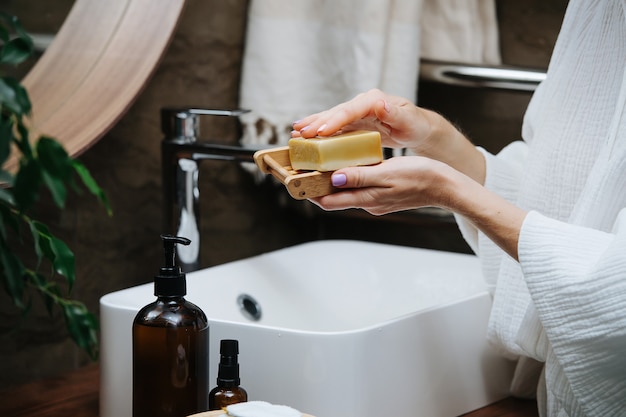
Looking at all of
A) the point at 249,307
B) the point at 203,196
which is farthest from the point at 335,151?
the point at 203,196

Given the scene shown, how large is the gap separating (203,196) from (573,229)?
2.39ft

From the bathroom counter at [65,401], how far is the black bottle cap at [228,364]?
10.1 inches

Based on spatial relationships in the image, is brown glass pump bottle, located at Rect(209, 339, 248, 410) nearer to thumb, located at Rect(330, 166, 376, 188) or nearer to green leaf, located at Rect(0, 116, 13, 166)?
thumb, located at Rect(330, 166, 376, 188)

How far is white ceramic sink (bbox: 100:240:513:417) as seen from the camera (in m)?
0.82

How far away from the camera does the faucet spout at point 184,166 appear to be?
110 centimetres

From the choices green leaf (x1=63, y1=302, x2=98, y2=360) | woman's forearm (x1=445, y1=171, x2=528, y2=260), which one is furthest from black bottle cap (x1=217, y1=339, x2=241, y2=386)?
woman's forearm (x1=445, y1=171, x2=528, y2=260)

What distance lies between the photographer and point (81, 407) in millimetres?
961

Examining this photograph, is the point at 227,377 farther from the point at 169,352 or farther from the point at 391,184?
the point at 391,184

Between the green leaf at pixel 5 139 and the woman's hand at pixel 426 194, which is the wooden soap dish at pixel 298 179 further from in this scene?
the green leaf at pixel 5 139

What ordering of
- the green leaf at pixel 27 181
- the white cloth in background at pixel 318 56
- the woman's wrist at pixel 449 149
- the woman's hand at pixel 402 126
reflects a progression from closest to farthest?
1. the green leaf at pixel 27 181
2. the woman's hand at pixel 402 126
3. the woman's wrist at pixel 449 149
4. the white cloth in background at pixel 318 56

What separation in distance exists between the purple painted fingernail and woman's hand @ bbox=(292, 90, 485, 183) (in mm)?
60

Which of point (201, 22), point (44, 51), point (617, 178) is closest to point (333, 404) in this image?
point (617, 178)

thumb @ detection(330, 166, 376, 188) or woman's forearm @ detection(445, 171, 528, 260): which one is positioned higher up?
thumb @ detection(330, 166, 376, 188)

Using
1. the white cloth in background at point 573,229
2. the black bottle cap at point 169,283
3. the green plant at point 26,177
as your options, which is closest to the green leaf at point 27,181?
the green plant at point 26,177
